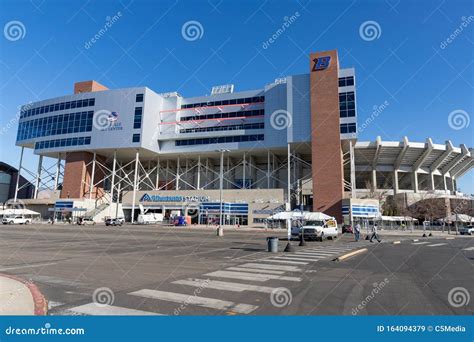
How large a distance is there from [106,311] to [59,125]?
81.3m

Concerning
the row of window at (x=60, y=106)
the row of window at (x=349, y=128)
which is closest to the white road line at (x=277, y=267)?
the row of window at (x=349, y=128)

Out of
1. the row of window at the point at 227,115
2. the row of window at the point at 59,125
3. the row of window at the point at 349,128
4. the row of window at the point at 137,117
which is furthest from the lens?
the row of window at the point at 59,125

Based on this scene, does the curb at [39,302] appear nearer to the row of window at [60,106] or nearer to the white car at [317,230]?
the white car at [317,230]

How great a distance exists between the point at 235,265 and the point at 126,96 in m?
68.5

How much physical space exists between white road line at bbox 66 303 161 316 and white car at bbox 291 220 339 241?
22.2 m

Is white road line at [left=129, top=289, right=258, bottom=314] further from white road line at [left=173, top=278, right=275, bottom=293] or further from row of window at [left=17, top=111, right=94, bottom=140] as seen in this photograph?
row of window at [left=17, top=111, right=94, bottom=140]

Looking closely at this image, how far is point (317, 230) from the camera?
27906 mm

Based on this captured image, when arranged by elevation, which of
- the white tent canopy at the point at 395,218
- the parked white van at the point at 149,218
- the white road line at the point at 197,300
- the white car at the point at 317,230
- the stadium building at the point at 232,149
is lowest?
the white road line at the point at 197,300

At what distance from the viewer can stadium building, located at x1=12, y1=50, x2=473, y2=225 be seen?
61562mm

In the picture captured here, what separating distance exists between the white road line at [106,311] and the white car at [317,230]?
874 inches

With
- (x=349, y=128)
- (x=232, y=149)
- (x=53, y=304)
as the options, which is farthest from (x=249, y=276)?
(x=232, y=149)

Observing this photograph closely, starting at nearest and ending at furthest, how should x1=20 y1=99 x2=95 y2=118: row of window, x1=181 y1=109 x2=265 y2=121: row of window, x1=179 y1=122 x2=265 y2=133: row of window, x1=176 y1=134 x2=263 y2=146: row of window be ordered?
x1=176 y1=134 x2=263 y2=146: row of window
x1=179 y1=122 x2=265 y2=133: row of window
x1=181 y1=109 x2=265 y2=121: row of window
x1=20 y1=99 x2=95 y2=118: row of window

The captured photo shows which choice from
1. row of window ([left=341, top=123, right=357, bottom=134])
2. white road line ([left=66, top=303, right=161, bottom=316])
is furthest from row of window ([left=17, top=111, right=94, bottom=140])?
white road line ([left=66, top=303, right=161, bottom=316])

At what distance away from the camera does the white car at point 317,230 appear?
91.1ft
